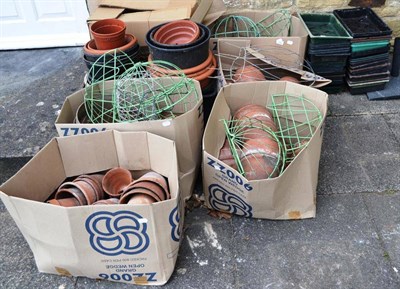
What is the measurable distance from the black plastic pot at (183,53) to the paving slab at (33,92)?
0.88m

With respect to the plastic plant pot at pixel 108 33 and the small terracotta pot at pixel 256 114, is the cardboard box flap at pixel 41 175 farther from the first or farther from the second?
the small terracotta pot at pixel 256 114

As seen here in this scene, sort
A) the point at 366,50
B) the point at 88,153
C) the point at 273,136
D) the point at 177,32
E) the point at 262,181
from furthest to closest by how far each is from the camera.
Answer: the point at 366,50, the point at 177,32, the point at 273,136, the point at 88,153, the point at 262,181

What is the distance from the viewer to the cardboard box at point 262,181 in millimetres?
1783

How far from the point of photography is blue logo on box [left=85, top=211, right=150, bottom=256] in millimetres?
1532

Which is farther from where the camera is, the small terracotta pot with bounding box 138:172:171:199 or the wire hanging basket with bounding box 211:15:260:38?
the wire hanging basket with bounding box 211:15:260:38

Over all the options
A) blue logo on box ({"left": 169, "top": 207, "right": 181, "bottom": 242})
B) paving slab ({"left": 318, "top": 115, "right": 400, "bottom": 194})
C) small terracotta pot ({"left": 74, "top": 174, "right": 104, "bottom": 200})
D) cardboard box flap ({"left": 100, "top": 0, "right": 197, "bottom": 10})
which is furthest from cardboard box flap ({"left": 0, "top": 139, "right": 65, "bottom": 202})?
paving slab ({"left": 318, "top": 115, "right": 400, "bottom": 194})

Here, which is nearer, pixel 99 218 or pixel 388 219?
pixel 99 218

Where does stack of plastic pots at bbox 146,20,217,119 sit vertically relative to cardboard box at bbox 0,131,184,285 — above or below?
above

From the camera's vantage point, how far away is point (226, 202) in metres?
1.96

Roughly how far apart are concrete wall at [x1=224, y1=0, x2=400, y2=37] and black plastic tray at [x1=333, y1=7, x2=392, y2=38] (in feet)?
0.32

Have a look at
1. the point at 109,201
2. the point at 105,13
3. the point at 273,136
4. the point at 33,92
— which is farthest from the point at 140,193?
the point at 33,92

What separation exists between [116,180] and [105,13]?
1.32 meters

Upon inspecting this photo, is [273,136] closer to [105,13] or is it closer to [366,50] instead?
[366,50]

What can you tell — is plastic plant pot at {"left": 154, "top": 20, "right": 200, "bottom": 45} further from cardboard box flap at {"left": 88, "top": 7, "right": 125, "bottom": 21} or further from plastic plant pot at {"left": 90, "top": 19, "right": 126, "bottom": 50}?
cardboard box flap at {"left": 88, "top": 7, "right": 125, "bottom": 21}
